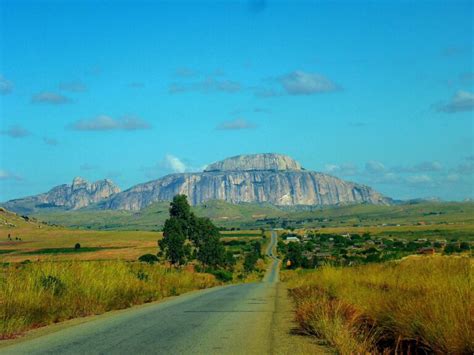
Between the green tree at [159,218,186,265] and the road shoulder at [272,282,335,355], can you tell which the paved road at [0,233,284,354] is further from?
the green tree at [159,218,186,265]

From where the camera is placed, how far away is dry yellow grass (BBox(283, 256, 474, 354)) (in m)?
10.0

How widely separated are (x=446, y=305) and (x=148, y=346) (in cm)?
574

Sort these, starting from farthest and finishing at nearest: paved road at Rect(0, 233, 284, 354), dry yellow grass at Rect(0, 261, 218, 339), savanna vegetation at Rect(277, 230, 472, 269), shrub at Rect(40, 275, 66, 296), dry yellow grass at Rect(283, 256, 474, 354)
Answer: savanna vegetation at Rect(277, 230, 472, 269), shrub at Rect(40, 275, 66, 296), dry yellow grass at Rect(0, 261, 218, 339), paved road at Rect(0, 233, 284, 354), dry yellow grass at Rect(283, 256, 474, 354)

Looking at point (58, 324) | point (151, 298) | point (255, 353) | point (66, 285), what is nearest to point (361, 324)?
point (255, 353)

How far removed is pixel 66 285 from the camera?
21.1 metres

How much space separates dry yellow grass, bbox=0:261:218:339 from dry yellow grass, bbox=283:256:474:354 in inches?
280

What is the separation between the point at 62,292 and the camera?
20.4 m

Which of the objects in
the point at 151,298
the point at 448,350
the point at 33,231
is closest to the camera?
the point at 448,350

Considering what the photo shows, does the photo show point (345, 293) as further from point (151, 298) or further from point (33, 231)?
point (33, 231)

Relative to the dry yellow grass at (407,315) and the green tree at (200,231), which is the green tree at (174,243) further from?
the dry yellow grass at (407,315)

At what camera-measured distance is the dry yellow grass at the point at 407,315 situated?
10.0 meters

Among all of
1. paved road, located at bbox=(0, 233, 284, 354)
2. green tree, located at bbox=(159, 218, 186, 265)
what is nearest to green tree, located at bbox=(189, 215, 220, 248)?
green tree, located at bbox=(159, 218, 186, 265)

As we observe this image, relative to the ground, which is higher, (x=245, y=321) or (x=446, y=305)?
(x=446, y=305)

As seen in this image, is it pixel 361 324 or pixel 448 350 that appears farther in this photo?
pixel 361 324
